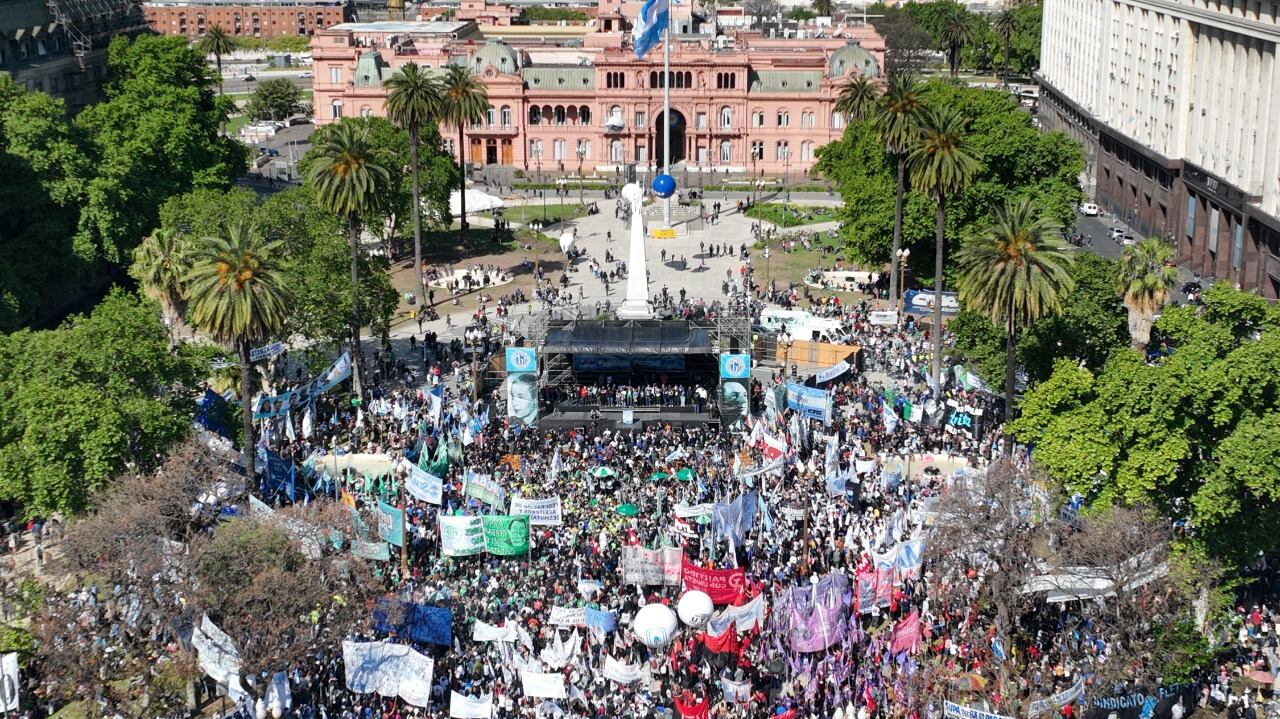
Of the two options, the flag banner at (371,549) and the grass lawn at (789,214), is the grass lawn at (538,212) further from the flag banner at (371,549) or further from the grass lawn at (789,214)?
the flag banner at (371,549)

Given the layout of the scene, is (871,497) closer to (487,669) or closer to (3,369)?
(487,669)

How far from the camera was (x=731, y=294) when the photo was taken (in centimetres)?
9769

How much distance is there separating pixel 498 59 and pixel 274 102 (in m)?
45.3

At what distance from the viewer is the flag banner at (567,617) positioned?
47.8 metres

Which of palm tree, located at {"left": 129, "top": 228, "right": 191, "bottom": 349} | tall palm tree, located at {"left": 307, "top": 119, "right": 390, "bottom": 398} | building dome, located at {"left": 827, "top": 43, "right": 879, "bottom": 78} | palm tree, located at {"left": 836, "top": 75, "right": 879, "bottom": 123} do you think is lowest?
palm tree, located at {"left": 129, "top": 228, "right": 191, "bottom": 349}

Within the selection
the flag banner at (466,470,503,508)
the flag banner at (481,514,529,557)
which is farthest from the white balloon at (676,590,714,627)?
the flag banner at (466,470,503,508)

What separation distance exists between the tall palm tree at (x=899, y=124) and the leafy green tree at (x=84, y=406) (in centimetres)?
4486

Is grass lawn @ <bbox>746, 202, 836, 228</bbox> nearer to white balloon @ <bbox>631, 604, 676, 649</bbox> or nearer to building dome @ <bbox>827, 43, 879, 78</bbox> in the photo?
building dome @ <bbox>827, 43, 879, 78</bbox>

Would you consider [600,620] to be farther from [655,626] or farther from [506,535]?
[506,535]

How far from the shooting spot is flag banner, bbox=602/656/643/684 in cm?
4481

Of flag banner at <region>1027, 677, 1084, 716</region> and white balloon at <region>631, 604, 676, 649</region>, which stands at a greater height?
white balloon at <region>631, 604, 676, 649</region>

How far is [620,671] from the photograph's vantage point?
44.9 meters

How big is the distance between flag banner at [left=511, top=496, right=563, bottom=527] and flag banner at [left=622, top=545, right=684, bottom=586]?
4.28m

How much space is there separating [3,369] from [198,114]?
52.6 metres
